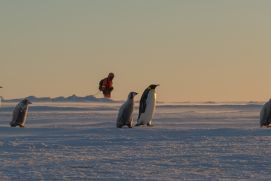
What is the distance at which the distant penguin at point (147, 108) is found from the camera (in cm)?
1936

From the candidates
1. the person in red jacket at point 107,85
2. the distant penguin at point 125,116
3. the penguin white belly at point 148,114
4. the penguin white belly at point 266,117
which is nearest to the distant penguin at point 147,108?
the penguin white belly at point 148,114

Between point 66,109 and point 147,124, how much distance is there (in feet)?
34.4

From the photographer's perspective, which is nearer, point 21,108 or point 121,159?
point 121,159

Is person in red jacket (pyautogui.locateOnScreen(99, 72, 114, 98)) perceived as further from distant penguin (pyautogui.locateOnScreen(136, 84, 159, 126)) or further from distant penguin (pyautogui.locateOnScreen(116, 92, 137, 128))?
distant penguin (pyautogui.locateOnScreen(116, 92, 137, 128))

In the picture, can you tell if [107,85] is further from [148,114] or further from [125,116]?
[125,116]

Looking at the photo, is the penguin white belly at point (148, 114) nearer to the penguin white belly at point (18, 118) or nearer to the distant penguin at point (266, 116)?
the distant penguin at point (266, 116)

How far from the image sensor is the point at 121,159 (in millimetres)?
11016

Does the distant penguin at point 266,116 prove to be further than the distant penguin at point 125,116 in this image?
No

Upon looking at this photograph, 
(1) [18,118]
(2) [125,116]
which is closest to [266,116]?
(2) [125,116]

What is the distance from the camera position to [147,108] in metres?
19.4

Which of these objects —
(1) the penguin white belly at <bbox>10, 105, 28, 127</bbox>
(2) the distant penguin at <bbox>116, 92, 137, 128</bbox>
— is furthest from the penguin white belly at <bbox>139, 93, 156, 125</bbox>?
(1) the penguin white belly at <bbox>10, 105, 28, 127</bbox>

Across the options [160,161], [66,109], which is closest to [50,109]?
[66,109]

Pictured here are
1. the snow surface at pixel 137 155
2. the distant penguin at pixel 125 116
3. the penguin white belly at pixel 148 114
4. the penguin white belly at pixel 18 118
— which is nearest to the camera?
the snow surface at pixel 137 155

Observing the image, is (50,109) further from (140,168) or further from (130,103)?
(140,168)
